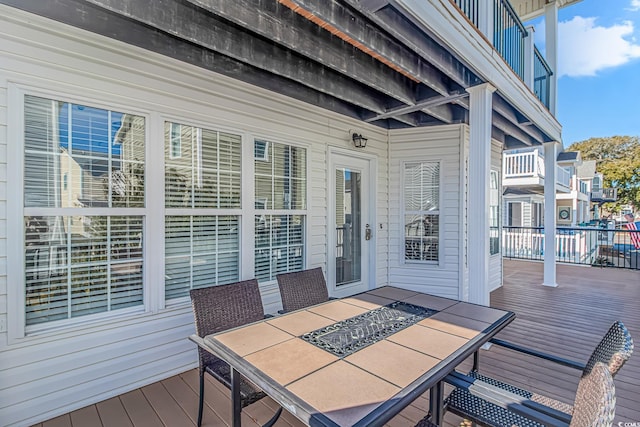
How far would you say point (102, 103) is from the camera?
2.33m

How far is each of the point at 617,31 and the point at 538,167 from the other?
20502 millimetres

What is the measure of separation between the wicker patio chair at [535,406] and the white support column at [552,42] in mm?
6185

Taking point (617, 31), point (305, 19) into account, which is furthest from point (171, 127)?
point (617, 31)

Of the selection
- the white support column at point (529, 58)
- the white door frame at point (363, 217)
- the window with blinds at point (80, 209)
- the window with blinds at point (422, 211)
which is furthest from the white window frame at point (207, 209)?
the white support column at point (529, 58)

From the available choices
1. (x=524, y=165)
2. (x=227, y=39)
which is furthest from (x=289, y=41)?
(x=524, y=165)

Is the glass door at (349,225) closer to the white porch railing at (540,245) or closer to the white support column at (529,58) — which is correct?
the white support column at (529,58)

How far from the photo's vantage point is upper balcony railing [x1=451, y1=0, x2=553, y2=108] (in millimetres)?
3158

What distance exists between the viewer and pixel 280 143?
356cm

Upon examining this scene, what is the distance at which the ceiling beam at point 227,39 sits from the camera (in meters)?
1.95

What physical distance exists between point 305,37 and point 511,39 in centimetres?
347

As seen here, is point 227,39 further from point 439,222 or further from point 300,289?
point 439,222

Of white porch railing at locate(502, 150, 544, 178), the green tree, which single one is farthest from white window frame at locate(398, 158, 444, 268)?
the green tree

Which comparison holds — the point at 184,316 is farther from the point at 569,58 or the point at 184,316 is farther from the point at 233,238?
the point at 569,58

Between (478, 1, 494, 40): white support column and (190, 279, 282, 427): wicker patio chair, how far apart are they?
11.2 ft
